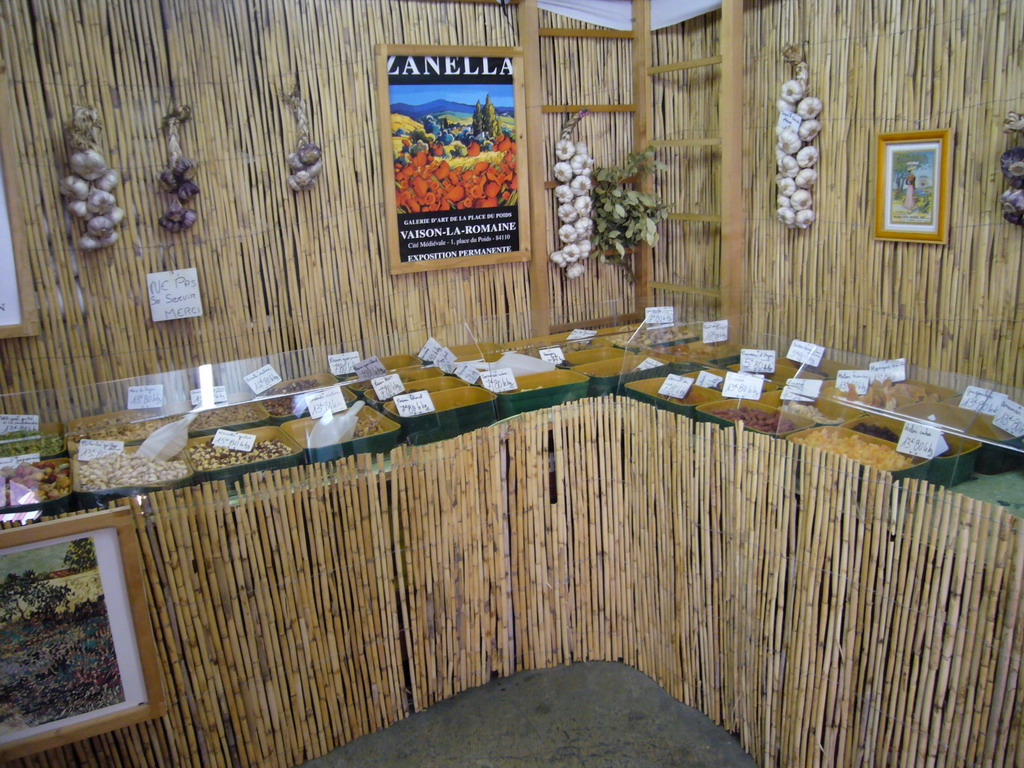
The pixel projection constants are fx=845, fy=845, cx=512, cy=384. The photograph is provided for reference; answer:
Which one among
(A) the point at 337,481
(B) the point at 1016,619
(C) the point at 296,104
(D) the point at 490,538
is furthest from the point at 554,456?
(C) the point at 296,104

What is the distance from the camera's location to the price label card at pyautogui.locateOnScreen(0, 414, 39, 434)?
2.88 meters

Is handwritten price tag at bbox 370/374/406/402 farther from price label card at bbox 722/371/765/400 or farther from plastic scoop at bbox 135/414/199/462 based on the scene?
price label card at bbox 722/371/765/400

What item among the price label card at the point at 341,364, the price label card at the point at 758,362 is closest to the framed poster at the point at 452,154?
the price label card at the point at 341,364

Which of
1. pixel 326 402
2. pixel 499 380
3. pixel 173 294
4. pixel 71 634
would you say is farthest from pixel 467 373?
pixel 71 634

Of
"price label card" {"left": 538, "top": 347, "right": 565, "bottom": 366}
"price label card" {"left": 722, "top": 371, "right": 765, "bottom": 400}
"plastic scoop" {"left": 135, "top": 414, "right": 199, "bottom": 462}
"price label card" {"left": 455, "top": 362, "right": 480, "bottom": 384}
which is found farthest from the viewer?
"price label card" {"left": 538, "top": 347, "right": 565, "bottom": 366}

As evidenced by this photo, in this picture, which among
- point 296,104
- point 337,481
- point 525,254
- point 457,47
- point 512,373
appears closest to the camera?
point 337,481

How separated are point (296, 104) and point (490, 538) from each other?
213 cm

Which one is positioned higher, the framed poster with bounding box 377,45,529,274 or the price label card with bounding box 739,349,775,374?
the framed poster with bounding box 377,45,529,274

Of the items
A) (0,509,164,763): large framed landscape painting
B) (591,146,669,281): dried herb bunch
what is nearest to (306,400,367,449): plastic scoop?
(0,509,164,763): large framed landscape painting

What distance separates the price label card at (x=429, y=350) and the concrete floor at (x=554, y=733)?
1432mm

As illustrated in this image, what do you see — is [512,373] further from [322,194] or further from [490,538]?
[322,194]

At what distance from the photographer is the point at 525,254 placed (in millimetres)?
4383

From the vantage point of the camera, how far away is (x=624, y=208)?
4398 mm

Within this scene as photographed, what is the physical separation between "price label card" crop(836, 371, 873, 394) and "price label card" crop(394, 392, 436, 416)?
4.58 ft
